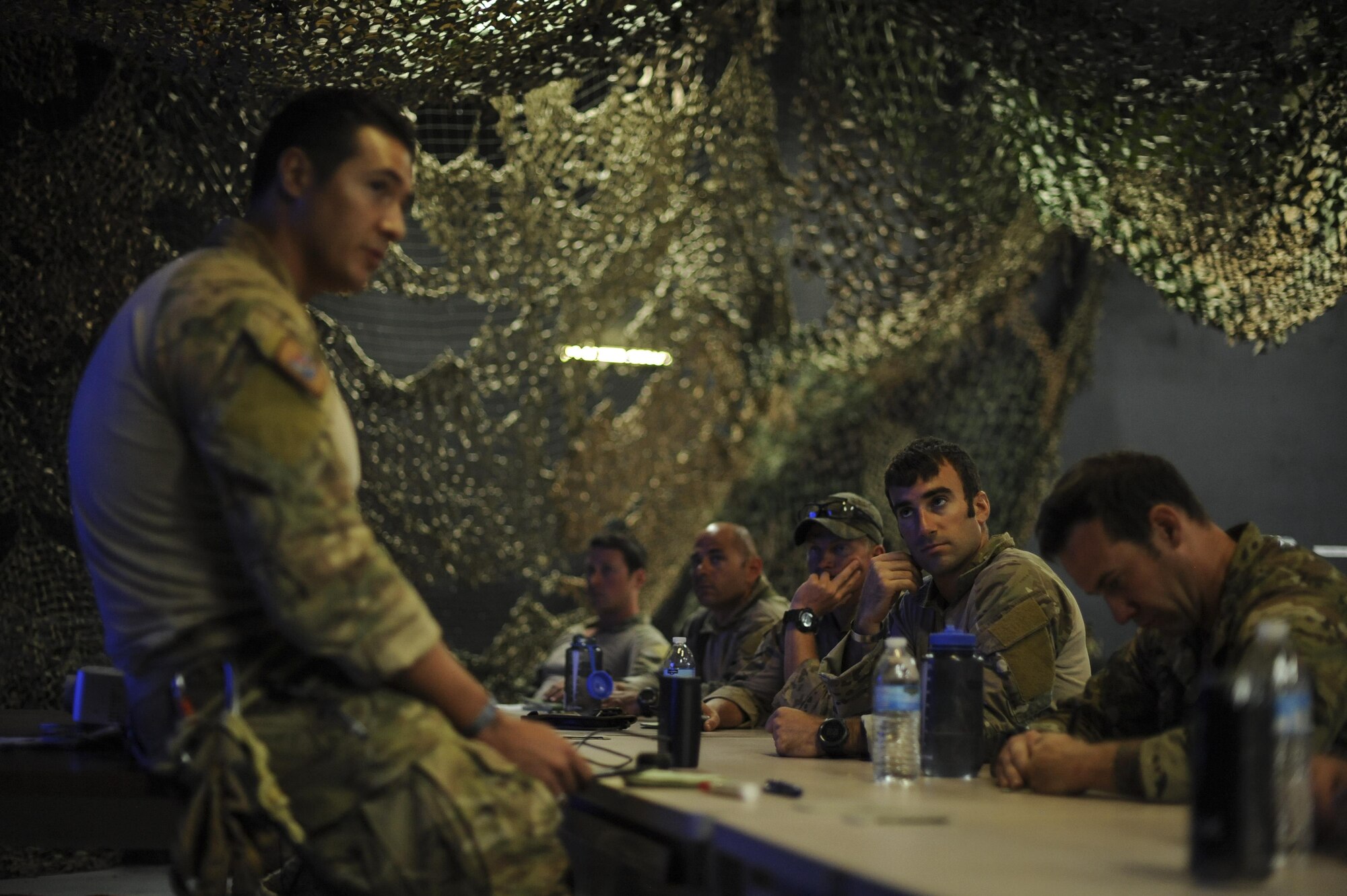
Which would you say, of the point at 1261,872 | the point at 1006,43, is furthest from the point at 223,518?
the point at 1006,43

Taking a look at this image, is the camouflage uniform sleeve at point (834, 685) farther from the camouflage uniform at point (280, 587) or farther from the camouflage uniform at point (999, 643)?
the camouflage uniform at point (280, 587)

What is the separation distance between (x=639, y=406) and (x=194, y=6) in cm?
239

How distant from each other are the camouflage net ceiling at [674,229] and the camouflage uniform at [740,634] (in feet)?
2.55

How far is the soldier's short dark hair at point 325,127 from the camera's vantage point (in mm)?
1702

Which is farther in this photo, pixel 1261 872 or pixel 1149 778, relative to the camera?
pixel 1149 778

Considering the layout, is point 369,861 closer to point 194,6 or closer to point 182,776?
point 182,776

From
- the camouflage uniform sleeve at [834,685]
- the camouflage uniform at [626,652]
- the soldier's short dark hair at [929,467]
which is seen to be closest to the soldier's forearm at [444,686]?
the camouflage uniform sleeve at [834,685]

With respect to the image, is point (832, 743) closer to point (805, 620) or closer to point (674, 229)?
point (805, 620)

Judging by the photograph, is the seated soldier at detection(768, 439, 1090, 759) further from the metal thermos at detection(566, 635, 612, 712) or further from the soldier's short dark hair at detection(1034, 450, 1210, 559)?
the metal thermos at detection(566, 635, 612, 712)

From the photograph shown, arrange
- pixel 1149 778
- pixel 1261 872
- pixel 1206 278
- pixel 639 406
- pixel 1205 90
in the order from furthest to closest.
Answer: pixel 639 406 < pixel 1206 278 < pixel 1205 90 < pixel 1149 778 < pixel 1261 872

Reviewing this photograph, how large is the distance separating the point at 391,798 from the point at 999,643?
4.00ft

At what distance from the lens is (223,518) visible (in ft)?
5.18

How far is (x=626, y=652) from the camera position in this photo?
4668 mm

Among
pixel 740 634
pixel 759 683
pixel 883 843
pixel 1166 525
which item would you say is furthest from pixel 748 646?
pixel 883 843
